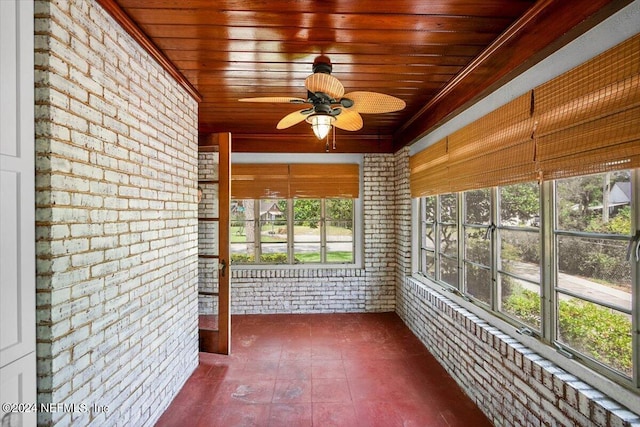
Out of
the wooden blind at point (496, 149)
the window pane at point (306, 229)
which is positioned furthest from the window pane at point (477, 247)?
the window pane at point (306, 229)

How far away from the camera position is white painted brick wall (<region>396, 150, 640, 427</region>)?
67.1 inches

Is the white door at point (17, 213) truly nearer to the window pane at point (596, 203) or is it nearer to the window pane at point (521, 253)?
the window pane at point (596, 203)

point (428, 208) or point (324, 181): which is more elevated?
point (324, 181)

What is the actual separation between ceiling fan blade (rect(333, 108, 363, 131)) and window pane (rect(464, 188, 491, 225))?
4.27ft

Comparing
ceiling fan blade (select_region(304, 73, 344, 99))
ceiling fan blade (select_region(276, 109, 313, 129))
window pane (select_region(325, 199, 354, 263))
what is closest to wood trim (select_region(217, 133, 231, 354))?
ceiling fan blade (select_region(276, 109, 313, 129))

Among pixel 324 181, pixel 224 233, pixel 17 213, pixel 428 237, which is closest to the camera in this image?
pixel 17 213

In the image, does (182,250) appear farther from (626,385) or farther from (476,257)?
(626,385)

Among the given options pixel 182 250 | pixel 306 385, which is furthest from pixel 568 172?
pixel 182 250

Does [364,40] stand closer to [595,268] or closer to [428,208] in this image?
[595,268]

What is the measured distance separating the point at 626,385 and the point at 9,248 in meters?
2.89

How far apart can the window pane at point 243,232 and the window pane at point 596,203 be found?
13.3 ft

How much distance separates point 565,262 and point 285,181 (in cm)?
374

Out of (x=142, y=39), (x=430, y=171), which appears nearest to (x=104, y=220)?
(x=142, y=39)

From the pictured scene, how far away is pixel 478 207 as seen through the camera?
3.07 metres
